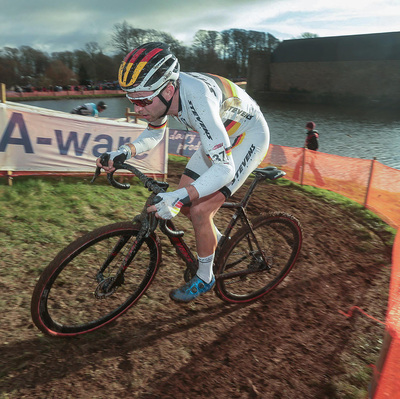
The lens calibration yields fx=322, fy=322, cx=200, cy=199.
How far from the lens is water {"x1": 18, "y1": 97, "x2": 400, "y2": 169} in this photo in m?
25.9

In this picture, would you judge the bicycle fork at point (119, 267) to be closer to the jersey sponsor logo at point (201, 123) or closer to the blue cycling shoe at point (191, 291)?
the blue cycling shoe at point (191, 291)

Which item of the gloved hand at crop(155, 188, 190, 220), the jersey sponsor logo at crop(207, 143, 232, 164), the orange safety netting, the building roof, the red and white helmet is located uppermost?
the building roof

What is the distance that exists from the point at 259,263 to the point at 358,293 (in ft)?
5.03

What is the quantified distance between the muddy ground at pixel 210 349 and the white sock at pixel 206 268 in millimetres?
508

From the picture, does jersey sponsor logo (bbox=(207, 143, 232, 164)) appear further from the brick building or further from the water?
the brick building

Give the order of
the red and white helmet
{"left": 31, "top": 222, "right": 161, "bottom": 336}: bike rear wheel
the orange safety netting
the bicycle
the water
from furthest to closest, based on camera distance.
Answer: the water < the orange safety netting < the bicycle < {"left": 31, "top": 222, "right": 161, "bottom": 336}: bike rear wheel < the red and white helmet

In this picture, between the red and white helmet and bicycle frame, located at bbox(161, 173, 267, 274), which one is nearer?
the red and white helmet

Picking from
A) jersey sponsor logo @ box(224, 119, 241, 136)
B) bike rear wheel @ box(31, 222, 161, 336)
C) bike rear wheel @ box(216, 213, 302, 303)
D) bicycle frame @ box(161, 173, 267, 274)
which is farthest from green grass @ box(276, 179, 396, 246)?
bike rear wheel @ box(31, 222, 161, 336)

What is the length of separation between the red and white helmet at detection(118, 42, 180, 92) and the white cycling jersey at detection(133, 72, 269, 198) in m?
0.22

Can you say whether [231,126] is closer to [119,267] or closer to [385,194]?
[119,267]

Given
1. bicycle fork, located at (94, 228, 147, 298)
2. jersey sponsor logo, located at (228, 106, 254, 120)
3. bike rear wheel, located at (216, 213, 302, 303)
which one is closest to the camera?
bicycle fork, located at (94, 228, 147, 298)

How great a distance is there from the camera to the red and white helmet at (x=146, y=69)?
7.63 feet

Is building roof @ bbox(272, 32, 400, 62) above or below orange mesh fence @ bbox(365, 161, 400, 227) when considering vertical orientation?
above

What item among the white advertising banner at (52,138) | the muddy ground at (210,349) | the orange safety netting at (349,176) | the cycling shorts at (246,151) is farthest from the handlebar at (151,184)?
the orange safety netting at (349,176)
